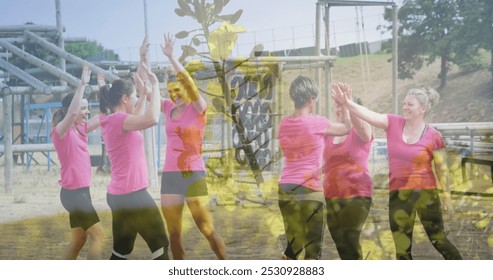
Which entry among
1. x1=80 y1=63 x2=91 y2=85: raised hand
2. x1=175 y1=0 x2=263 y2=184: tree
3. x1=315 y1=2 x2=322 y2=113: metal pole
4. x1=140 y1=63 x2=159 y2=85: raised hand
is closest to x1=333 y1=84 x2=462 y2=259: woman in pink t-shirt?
x1=315 y1=2 x2=322 y2=113: metal pole

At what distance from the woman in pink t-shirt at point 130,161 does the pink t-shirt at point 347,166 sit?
902 millimetres

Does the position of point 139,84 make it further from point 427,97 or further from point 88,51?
point 427,97

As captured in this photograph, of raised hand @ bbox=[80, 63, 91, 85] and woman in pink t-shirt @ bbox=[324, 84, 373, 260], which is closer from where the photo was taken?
woman in pink t-shirt @ bbox=[324, 84, 373, 260]

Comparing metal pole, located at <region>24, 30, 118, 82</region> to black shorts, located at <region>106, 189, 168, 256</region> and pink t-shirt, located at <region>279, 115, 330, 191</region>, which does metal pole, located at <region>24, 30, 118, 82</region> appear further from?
pink t-shirt, located at <region>279, 115, 330, 191</region>

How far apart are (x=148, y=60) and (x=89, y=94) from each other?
0.36 metres

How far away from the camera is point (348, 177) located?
4.27m

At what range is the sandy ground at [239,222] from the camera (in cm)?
426

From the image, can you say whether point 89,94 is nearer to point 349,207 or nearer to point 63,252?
point 63,252

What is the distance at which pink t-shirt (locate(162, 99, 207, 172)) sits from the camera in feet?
14.3

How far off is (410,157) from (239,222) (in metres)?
0.94

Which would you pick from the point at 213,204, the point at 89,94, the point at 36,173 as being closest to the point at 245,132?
the point at 213,204

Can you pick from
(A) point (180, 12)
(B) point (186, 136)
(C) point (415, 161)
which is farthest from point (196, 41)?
(C) point (415, 161)

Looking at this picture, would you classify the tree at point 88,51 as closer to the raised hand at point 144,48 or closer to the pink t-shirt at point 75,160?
the raised hand at point 144,48

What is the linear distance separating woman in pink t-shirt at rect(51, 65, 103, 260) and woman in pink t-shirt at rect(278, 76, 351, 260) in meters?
1.01
